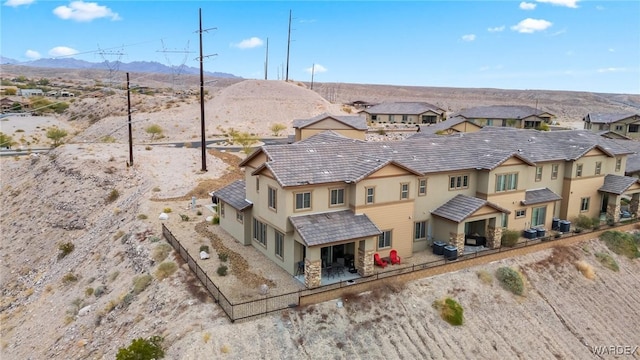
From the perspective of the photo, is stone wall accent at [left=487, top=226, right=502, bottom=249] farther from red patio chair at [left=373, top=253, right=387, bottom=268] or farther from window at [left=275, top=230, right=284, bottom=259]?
window at [left=275, top=230, right=284, bottom=259]

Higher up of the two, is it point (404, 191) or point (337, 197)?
point (404, 191)

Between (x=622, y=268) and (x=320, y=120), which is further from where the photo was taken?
(x=320, y=120)

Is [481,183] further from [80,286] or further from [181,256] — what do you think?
[80,286]

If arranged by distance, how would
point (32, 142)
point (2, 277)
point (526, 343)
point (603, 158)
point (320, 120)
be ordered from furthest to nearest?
point (32, 142) → point (320, 120) → point (603, 158) → point (2, 277) → point (526, 343)

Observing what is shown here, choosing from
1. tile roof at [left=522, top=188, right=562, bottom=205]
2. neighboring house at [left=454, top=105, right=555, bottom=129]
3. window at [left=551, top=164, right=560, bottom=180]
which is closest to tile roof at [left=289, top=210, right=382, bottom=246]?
tile roof at [left=522, top=188, right=562, bottom=205]

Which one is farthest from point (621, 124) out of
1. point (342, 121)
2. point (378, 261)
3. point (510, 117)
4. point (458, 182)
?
point (378, 261)

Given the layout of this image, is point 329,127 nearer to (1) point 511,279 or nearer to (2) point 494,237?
(2) point 494,237

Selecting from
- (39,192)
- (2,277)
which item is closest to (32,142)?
(39,192)
